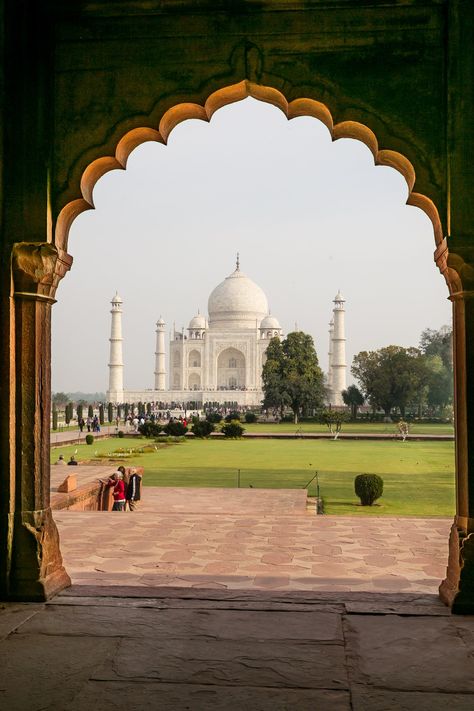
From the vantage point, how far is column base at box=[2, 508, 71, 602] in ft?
11.6

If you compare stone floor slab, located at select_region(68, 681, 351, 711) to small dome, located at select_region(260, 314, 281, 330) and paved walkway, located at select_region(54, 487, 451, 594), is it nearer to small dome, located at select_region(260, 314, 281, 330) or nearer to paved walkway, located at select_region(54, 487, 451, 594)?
paved walkway, located at select_region(54, 487, 451, 594)

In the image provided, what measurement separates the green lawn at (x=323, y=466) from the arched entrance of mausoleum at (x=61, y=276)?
240 inches

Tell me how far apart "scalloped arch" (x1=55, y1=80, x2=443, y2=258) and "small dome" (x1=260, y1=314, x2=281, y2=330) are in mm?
53579

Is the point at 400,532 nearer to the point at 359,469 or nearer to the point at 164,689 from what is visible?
the point at 164,689

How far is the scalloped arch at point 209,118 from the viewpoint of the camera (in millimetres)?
3715

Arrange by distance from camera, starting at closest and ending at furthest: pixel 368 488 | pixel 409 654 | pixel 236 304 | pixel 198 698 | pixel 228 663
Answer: pixel 198 698
pixel 228 663
pixel 409 654
pixel 368 488
pixel 236 304

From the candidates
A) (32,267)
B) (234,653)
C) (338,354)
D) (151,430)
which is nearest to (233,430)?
(151,430)

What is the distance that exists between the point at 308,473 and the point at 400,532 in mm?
6808

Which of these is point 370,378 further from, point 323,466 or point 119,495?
point 119,495

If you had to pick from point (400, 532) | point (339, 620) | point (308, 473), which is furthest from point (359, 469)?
point (339, 620)

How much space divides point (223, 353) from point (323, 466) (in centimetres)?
4600

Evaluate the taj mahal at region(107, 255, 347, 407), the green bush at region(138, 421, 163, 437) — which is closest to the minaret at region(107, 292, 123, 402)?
the taj mahal at region(107, 255, 347, 407)

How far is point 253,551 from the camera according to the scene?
552cm

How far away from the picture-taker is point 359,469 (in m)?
13.9
